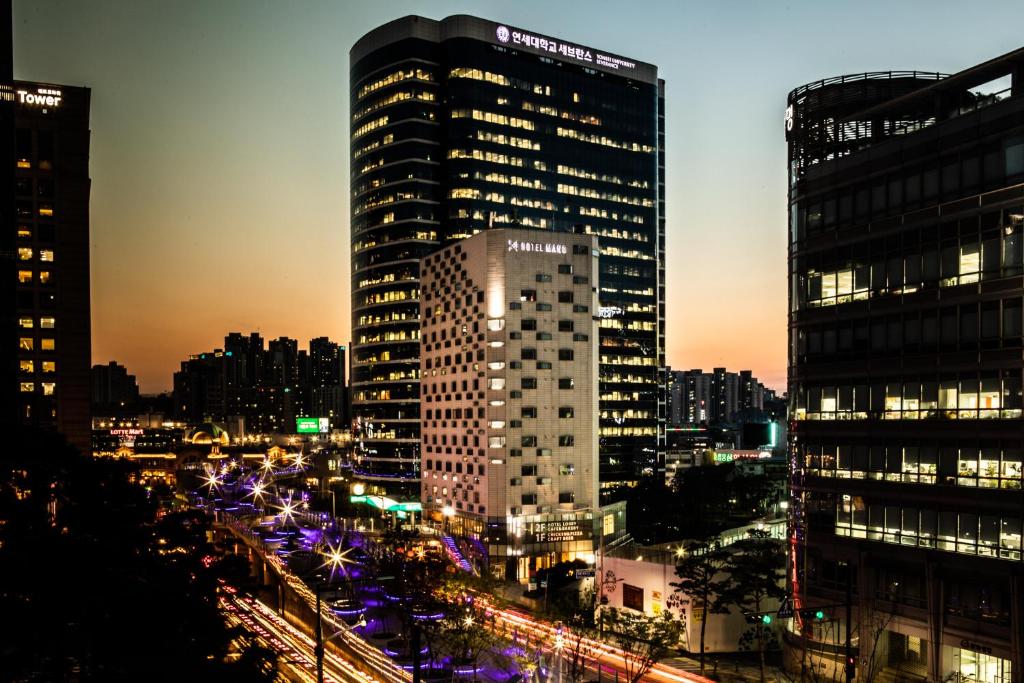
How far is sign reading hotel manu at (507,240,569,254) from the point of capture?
98438 millimetres

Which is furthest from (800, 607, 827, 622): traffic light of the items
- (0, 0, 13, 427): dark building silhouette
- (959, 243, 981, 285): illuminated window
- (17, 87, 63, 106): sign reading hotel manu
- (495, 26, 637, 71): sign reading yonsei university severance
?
(495, 26, 637, 71): sign reading yonsei university severance

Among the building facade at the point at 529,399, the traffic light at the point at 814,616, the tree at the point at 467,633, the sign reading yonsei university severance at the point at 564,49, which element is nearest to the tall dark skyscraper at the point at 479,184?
the sign reading yonsei university severance at the point at 564,49

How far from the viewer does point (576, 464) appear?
326 feet

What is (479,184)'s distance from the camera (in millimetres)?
144500

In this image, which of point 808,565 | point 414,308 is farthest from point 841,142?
point 414,308

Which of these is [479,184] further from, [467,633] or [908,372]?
[908,372]

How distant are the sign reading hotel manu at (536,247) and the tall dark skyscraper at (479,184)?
4075 cm

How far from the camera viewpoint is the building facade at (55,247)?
9362 centimetres

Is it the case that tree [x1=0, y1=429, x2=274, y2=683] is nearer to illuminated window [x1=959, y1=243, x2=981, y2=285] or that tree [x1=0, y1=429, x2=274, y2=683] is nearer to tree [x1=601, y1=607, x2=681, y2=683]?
tree [x1=601, y1=607, x2=681, y2=683]

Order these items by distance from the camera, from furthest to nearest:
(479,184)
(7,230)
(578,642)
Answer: (479,184) < (578,642) < (7,230)

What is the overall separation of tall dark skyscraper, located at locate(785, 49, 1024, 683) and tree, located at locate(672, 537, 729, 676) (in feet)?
17.3

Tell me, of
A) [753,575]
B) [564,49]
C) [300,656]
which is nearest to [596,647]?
[753,575]

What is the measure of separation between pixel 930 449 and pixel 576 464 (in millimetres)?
55957

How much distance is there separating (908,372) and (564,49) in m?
121
